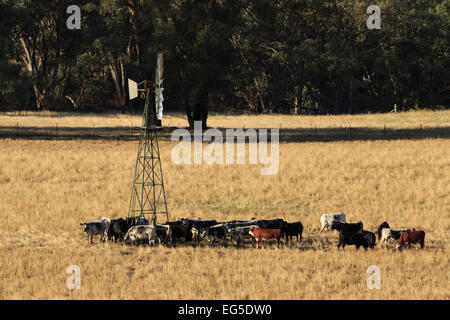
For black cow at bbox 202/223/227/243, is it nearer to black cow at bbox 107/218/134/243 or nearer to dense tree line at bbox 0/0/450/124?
black cow at bbox 107/218/134/243

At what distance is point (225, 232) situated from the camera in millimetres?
22641

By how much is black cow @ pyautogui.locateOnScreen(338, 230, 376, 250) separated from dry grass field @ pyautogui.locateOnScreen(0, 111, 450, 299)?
0.93 ft

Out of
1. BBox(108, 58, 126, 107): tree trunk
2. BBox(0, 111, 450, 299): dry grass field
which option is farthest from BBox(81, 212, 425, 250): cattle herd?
BBox(108, 58, 126, 107): tree trunk

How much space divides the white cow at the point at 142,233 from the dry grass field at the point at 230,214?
18.7 inches

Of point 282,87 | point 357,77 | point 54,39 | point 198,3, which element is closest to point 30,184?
point 198,3

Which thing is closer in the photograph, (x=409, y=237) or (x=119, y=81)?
(x=409, y=237)

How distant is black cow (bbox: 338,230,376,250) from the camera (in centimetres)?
2164

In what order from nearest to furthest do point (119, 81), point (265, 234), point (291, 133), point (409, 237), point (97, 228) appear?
point (409, 237) → point (265, 234) → point (97, 228) → point (291, 133) → point (119, 81)

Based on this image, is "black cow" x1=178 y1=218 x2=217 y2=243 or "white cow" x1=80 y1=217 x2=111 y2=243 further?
"black cow" x1=178 y1=218 x2=217 y2=243

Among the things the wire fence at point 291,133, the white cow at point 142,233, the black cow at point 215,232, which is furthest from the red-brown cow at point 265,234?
the wire fence at point 291,133

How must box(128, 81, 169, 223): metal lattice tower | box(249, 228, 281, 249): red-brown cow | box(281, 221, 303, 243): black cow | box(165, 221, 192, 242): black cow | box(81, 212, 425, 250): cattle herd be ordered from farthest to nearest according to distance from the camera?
box(128, 81, 169, 223): metal lattice tower, box(281, 221, 303, 243): black cow, box(165, 221, 192, 242): black cow, box(249, 228, 281, 249): red-brown cow, box(81, 212, 425, 250): cattle herd

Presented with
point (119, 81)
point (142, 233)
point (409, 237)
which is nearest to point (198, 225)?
point (142, 233)

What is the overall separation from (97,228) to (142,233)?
1.74 metres

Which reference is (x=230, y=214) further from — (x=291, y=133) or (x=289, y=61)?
(x=289, y=61)
